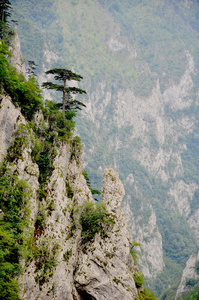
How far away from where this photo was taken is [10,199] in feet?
57.8

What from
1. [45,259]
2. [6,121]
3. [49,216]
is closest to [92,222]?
[49,216]

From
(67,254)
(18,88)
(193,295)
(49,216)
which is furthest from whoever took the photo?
(193,295)

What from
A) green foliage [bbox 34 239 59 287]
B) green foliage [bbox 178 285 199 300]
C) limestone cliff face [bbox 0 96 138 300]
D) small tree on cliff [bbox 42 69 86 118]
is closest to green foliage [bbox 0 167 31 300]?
limestone cliff face [bbox 0 96 138 300]

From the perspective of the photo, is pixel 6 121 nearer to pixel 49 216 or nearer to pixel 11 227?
pixel 11 227

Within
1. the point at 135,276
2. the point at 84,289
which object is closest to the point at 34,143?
Result: the point at 84,289

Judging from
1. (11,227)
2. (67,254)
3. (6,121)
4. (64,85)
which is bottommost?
(67,254)

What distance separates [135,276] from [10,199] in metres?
19.6

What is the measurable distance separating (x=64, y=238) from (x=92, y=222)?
4.03m

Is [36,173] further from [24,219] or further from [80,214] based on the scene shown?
[80,214]

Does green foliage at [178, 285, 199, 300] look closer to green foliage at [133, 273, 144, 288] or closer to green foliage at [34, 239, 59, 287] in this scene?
green foliage at [133, 273, 144, 288]

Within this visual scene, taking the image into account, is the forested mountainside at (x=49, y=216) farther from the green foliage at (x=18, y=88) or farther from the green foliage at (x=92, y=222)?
the green foliage at (x=92, y=222)

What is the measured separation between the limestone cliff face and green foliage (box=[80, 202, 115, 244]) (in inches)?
18.0

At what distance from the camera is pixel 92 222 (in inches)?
999

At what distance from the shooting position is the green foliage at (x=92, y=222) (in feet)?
81.8
